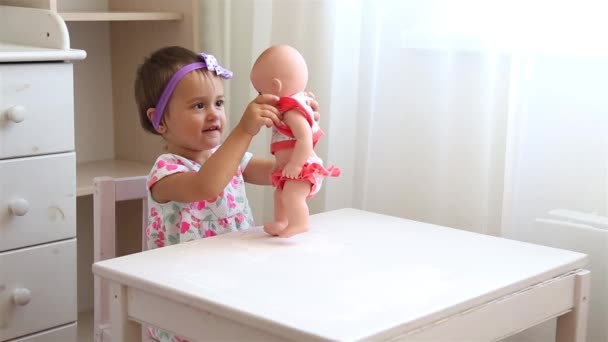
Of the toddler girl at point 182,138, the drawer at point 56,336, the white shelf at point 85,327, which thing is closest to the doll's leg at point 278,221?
the toddler girl at point 182,138

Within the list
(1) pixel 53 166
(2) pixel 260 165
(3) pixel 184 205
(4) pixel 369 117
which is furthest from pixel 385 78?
(1) pixel 53 166

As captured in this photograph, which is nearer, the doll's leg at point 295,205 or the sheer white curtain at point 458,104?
the doll's leg at point 295,205

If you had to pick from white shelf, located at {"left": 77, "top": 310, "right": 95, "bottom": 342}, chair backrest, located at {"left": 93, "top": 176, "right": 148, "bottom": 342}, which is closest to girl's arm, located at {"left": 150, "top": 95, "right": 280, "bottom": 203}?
chair backrest, located at {"left": 93, "top": 176, "right": 148, "bottom": 342}

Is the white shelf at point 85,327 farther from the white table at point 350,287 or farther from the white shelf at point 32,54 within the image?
the white table at point 350,287

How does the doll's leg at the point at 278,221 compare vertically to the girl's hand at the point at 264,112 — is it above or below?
below

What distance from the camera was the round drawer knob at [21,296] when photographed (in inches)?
78.1

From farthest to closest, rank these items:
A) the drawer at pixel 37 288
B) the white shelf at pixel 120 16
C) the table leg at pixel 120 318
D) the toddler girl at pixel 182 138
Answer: the white shelf at pixel 120 16, the drawer at pixel 37 288, the toddler girl at pixel 182 138, the table leg at pixel 120 318

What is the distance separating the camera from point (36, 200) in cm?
199

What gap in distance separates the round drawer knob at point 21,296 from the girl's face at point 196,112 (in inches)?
23.2

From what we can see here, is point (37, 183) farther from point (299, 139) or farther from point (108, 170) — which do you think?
point (299, 139)

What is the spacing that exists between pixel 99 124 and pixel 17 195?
0.76 meters

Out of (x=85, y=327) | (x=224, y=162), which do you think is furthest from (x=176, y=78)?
(x=85, y=327)

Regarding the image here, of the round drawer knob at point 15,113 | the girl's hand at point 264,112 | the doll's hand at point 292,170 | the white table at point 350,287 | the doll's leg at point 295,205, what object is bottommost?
the white table at point 350,287

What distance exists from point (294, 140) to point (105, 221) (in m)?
0.50
